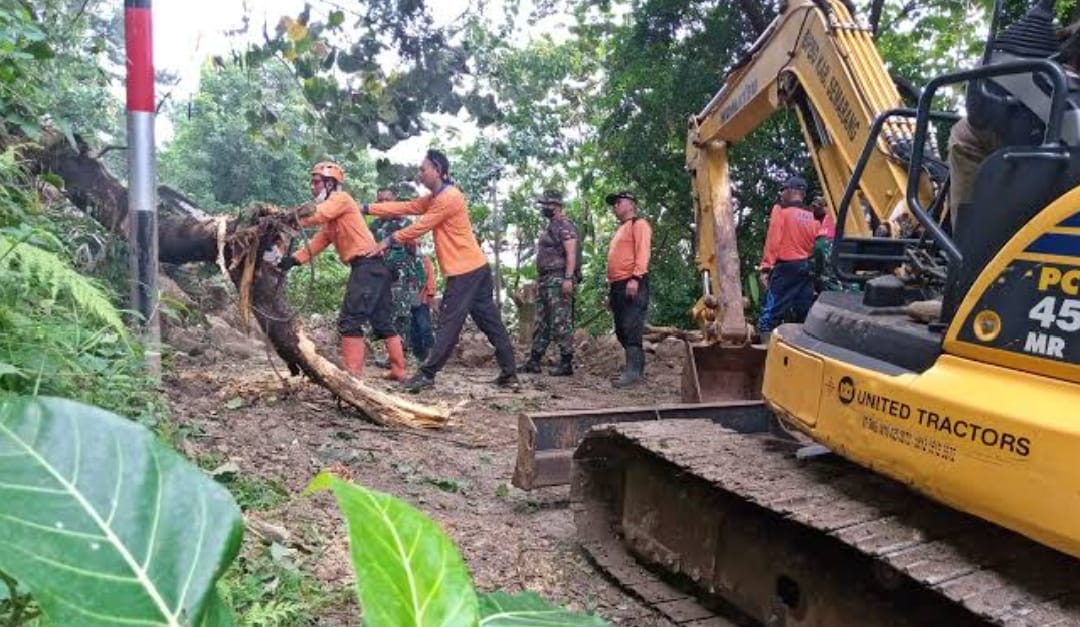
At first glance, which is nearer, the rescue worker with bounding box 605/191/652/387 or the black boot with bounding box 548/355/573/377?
the rescue worker with bounding box 605/191/652/387

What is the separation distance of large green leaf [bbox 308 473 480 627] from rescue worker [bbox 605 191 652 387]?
8222mm

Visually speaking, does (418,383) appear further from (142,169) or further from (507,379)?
(142,169)

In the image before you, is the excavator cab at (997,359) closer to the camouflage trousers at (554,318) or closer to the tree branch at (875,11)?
the camouflage trousers at (554,318)

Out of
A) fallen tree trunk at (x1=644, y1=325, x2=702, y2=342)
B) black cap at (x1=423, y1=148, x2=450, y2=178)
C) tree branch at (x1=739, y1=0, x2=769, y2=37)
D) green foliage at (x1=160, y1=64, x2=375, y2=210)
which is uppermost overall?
tree branch at (x1=739, y1=0, x2=769, y2=37)

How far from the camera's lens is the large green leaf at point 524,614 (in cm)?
70

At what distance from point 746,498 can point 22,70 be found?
10.4ft

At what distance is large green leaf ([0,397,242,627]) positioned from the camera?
0.53m

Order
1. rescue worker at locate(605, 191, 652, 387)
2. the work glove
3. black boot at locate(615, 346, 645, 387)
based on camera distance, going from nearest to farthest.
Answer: the work glove < rescue worker at locate(605, 191, 652, 387) < black boot at locate(615, 346, 645, 387)

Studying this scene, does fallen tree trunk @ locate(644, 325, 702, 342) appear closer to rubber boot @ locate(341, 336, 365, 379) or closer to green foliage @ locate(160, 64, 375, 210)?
rubber boot @ locate(341, 336, 365, 379)

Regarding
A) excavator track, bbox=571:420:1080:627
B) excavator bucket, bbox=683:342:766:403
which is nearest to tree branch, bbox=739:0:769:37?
excavator bucket, bbox=683:342:766:403

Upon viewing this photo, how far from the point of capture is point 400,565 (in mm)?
581

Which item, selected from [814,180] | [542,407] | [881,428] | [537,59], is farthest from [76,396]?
[537,59]

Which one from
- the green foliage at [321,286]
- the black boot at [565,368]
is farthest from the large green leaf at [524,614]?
the green foliage at [321,286]

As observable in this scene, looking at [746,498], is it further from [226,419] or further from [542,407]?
[542,407]
